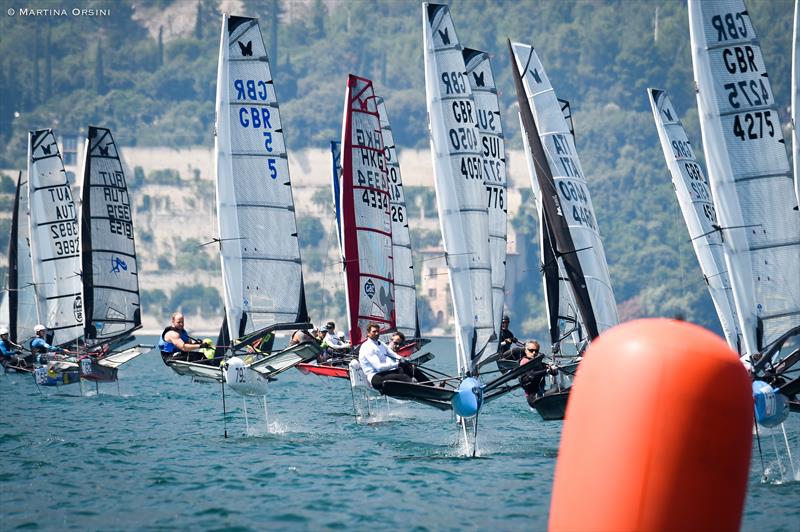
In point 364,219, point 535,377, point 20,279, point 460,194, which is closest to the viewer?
point 535,377

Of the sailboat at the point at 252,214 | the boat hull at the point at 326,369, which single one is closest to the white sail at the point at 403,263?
the boat hull at the point at 326,369

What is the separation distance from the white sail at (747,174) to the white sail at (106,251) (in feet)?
56.9

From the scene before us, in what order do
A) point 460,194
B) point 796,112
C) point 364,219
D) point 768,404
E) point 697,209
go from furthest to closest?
point 697,209 → point 364,219 → point 460,194 → point 796,112 → point 768,404

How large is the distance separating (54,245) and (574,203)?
18.4 m

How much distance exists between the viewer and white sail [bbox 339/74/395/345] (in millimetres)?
24688

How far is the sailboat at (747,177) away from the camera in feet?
62.6

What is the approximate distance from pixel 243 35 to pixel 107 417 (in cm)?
751

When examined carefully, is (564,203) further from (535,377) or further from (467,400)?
(467,400)

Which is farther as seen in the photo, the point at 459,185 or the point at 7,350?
the point at 7,350

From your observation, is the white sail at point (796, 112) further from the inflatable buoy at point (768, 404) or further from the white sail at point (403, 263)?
the white sail at point (403, 263)

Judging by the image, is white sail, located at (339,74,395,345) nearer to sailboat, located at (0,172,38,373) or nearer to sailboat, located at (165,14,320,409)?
sailboat, located at (165,14,320,409)

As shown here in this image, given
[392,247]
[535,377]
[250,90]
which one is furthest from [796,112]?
[250,90]

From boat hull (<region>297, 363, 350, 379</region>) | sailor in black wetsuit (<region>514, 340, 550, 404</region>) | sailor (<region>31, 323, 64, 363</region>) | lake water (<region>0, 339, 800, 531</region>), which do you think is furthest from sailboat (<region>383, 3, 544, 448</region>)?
sailor (<region>31, 323, 64, 363</region>)

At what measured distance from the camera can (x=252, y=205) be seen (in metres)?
25.7
